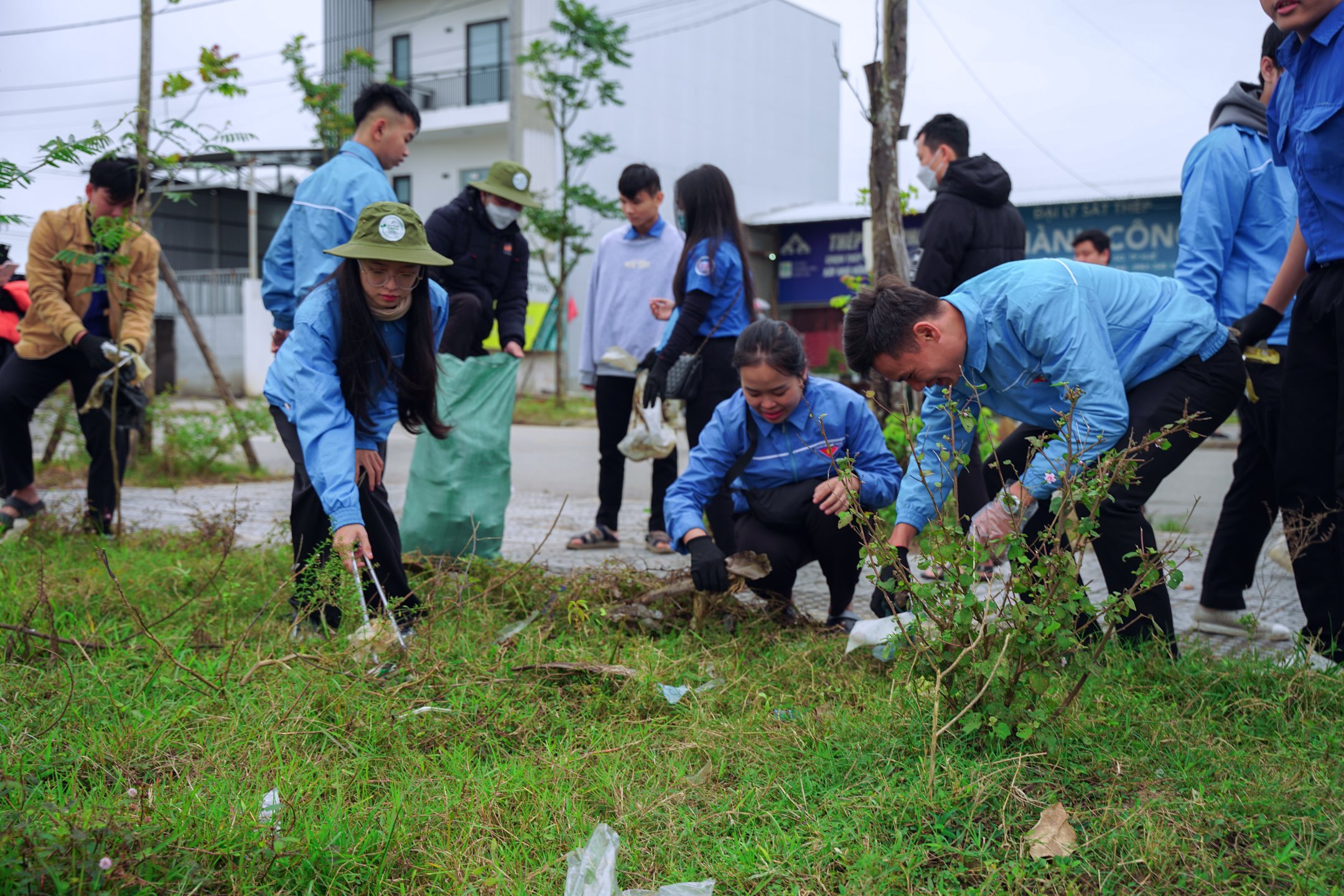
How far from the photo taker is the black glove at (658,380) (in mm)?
4645

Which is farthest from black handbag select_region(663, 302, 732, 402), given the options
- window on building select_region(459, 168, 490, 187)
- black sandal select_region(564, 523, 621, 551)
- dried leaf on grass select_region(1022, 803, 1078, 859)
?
window on building select_region(459, 168, 490, 187)

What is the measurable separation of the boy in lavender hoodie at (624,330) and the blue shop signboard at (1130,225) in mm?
15653

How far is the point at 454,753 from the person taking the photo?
2393 mm

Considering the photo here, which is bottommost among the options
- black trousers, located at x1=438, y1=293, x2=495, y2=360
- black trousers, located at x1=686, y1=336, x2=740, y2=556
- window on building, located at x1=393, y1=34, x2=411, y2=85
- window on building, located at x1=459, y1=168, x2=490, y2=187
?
black trousers, located at x1=686, y1=336, x2=740, y2=556

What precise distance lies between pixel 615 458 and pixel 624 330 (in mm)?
647

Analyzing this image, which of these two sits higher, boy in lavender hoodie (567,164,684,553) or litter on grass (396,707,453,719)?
boy in lavender hoodie (567,164,684,553)

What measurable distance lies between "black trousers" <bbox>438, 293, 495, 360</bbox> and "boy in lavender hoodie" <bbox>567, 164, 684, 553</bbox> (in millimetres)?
676

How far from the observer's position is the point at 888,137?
5270 mm

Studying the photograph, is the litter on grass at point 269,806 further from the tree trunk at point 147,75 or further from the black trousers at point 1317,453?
the tree trunk at point 147,75

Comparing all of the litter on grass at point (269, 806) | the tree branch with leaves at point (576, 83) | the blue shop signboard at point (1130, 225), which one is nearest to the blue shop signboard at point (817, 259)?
the blue shop signboard at point (1130, 225)

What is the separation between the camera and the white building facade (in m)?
22.2

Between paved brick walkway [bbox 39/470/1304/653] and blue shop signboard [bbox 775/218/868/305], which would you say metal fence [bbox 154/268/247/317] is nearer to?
blue shop signboard [bbox 775/218/868/305]

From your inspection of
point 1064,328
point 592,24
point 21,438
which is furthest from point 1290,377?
point 592,24

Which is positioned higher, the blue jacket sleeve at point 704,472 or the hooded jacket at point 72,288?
the hooded jacket at point 72,288
